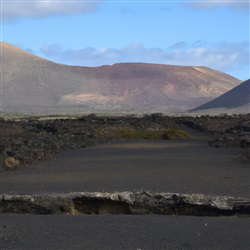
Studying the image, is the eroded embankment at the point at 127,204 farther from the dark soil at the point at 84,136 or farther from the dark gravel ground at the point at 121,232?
the dark soil at the point at 84,136

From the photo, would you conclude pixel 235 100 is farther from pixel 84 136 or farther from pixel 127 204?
pixel 127 204

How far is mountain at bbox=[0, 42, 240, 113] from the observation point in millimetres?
156500

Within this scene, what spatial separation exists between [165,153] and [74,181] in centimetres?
869

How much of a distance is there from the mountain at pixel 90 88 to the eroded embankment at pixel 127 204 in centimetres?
12975

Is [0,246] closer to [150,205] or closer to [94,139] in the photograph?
[150,205]

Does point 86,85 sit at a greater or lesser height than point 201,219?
greater

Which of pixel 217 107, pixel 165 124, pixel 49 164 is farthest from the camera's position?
pixel 217 107

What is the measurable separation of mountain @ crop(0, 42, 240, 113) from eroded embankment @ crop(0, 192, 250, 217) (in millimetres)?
129753

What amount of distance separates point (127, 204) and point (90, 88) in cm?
17006

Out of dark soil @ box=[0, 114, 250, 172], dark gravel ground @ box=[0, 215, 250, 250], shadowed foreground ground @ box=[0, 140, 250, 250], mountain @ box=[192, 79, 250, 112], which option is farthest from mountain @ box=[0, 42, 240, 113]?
dark gravel ground @ box=[0, 215, 250, 250]

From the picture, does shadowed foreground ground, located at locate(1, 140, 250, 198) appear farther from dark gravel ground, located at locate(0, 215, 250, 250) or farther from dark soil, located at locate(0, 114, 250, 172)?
dark gravel ground, located at locate(0, 215, 250, 250)

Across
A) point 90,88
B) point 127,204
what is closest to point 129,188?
point 127,204

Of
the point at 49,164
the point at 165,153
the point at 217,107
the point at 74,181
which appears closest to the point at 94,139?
the point at 165,153

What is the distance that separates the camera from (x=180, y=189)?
46.5 feet
